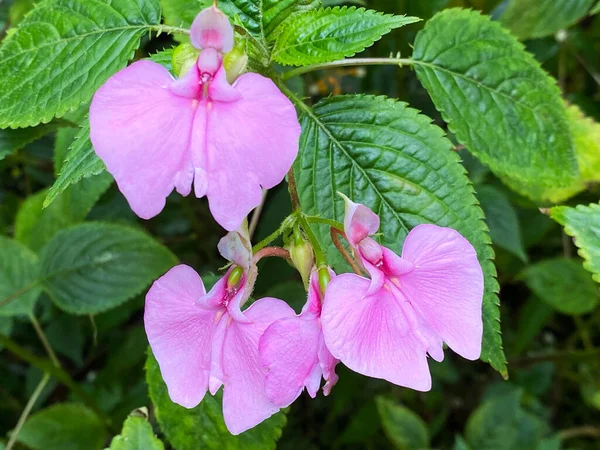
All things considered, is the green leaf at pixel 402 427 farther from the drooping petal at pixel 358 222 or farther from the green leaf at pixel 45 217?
the drooping petal at pixel 358 222

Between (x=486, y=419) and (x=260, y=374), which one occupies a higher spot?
(x=260, y=374)

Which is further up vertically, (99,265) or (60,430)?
(99,265)

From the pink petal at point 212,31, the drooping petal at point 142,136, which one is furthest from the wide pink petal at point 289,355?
the pink petal at point 212,31

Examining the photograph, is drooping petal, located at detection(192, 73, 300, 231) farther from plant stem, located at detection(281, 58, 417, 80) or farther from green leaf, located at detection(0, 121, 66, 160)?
green leaf, located at detection(0, 121, 66, 160)

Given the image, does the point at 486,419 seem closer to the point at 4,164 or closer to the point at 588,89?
the point at 588,89

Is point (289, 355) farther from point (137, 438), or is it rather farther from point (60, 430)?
point (60, 430)

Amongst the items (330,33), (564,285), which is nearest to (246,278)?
(330,33)

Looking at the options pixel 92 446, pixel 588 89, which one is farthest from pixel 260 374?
pixel 588 89
